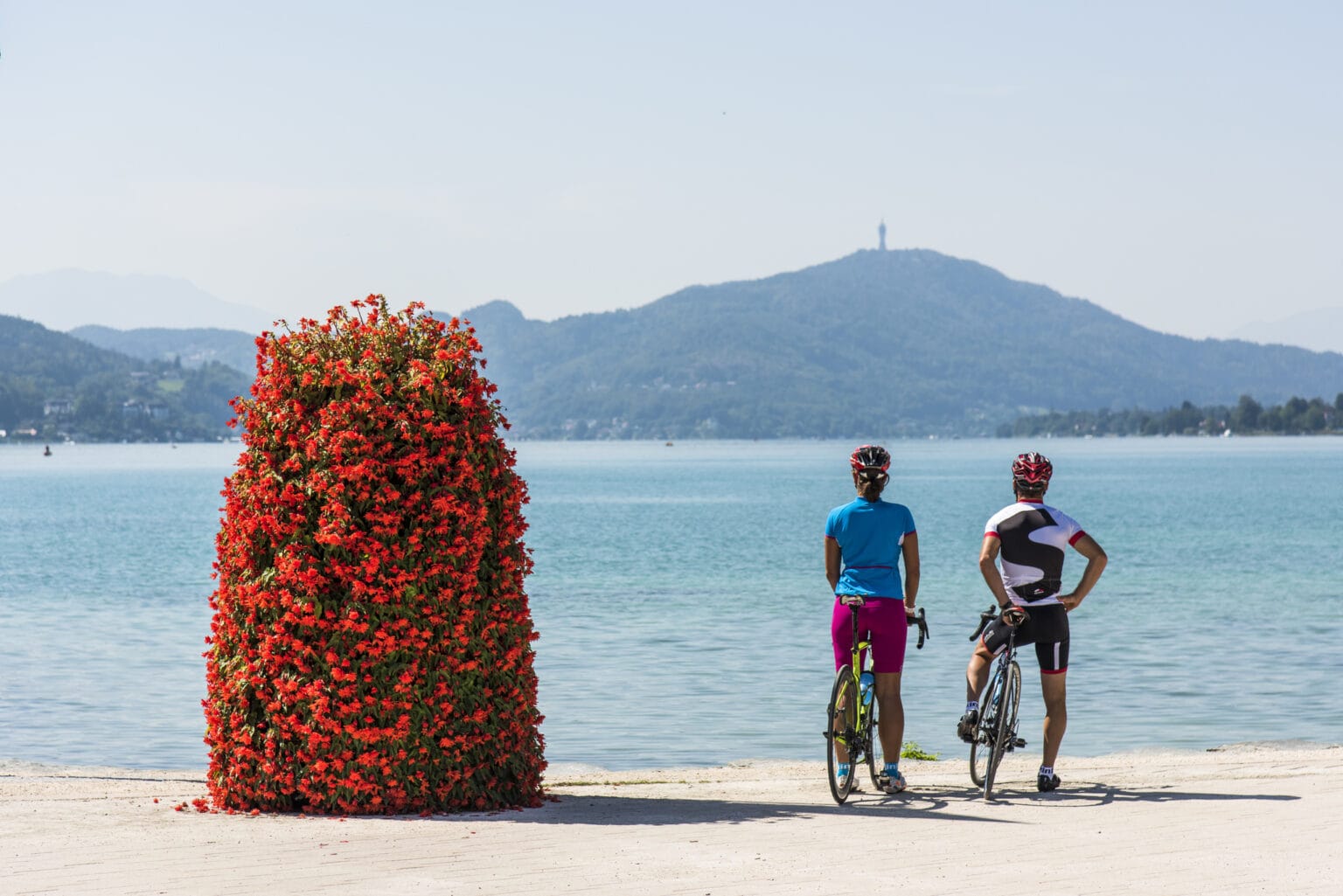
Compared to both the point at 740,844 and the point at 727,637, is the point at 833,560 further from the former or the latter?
the point at 727,637

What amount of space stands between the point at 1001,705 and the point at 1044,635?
0.50 metres

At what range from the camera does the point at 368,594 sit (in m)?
8.54

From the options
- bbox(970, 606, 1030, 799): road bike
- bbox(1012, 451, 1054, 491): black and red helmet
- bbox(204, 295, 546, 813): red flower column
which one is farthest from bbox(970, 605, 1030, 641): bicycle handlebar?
bbox(204, 295, 546, 813): red flower column

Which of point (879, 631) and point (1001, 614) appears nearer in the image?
point (879, 631)

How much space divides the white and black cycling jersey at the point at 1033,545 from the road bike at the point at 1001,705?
157 mm

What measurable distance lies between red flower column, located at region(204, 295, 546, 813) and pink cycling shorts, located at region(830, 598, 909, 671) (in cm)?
183

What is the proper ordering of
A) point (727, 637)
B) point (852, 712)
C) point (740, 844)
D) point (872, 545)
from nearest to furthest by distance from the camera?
point (740, 844) → point (872, 545) → point (852, 712) → point (727, 637)

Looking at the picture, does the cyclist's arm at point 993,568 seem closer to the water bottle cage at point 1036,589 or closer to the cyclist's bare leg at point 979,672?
the water bottle cage at point 1036,589

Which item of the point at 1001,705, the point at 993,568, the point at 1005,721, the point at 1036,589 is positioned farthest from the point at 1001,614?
the point at 1005,721

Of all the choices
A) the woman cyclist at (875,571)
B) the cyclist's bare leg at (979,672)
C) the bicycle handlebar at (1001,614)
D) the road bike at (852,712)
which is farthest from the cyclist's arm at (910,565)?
the cyclist's bare leg at (979,672)

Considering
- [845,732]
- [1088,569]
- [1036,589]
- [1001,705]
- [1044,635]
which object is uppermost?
[1088,569]

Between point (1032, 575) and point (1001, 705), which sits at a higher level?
point (1032, 575)

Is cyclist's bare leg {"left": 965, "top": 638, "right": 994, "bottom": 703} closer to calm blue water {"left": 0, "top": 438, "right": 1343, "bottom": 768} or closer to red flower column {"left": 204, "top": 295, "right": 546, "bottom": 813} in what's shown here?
red flower column {"left": 204, "top": 295, "right": 546, "bottom": 813}

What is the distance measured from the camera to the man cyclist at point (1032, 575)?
30.6 feet
